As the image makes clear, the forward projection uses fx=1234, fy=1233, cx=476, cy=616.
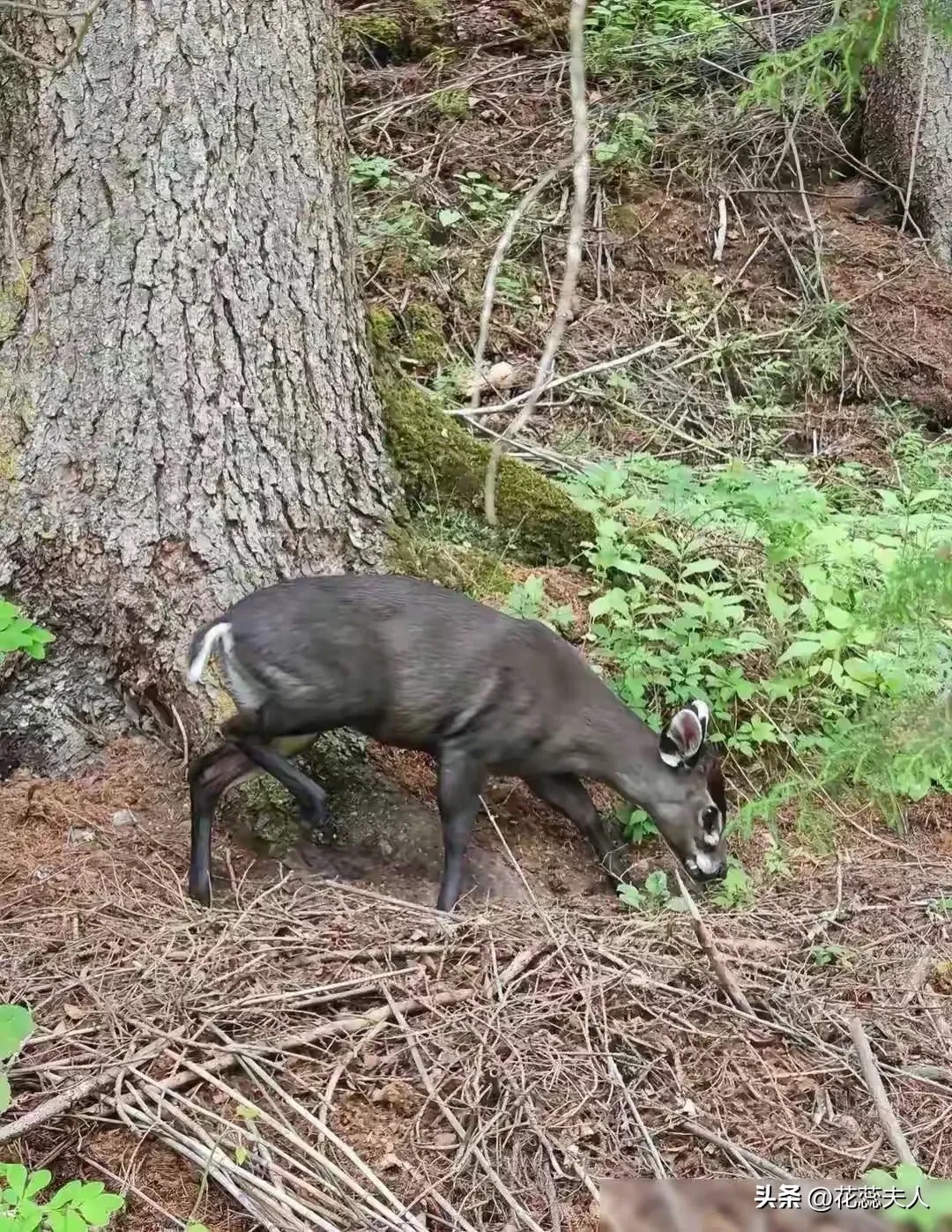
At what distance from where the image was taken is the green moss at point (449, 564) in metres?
5.38

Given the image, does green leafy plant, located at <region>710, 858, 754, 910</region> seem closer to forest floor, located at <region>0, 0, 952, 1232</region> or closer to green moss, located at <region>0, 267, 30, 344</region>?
forest floor, located at <region>0, 0, 952, 1232</region>

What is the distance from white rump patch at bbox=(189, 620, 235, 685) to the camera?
4.34m

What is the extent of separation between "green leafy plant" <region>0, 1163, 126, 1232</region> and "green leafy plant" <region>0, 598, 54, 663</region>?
1.78 metres

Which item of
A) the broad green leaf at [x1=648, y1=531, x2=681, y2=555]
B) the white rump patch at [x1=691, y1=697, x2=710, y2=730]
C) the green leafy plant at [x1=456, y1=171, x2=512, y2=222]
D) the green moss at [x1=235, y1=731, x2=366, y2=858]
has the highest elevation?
the green leafy plant at [x1=456, y1=171, x2=512, y2=222]

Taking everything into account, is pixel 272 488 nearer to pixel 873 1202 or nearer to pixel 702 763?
pixel 702 763

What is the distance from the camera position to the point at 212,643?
4363 millimetres

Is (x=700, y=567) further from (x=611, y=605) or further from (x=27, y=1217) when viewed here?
(x=27, y=1217)

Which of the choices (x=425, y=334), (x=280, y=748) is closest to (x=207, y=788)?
(x=280, y=748)

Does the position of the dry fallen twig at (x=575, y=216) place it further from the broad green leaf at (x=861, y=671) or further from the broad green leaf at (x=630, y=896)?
the broad green leaf at (x=861, y=671)

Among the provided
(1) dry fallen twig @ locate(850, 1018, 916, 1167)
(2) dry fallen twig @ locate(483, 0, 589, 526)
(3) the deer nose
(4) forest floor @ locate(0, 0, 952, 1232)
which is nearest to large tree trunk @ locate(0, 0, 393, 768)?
(4) forest floor @ locate(0, 0, 952, 1232)

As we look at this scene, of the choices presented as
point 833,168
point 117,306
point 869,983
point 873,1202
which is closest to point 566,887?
point 869,983

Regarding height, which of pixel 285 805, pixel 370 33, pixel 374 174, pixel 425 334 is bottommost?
pixel 285 805

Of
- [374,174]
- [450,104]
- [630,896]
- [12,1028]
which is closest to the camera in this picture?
[12,1028]

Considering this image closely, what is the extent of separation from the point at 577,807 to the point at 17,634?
2.31m
